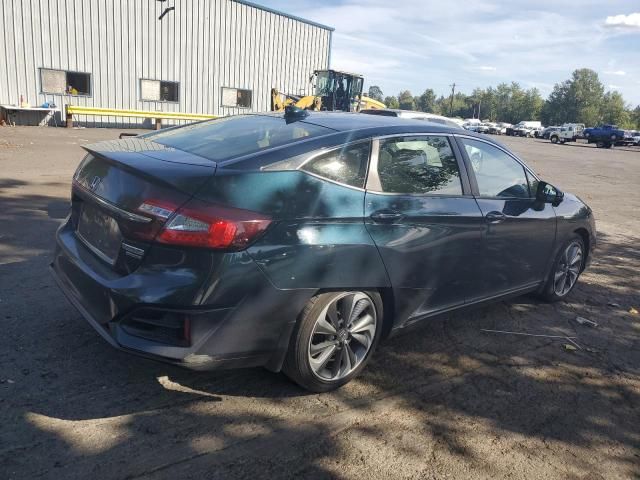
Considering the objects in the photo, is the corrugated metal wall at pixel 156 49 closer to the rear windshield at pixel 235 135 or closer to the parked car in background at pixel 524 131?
the rear windshield at pixel 235 135

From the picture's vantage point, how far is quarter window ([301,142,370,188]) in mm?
3066

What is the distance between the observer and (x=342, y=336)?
325 centimetres

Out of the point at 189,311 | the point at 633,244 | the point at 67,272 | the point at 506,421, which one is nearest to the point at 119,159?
the point at 67,272

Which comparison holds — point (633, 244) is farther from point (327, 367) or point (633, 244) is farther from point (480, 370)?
point (327, 367)

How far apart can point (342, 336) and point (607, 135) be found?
51.8m

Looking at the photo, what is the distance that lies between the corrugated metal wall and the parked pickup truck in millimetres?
28277

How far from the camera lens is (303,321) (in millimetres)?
2982

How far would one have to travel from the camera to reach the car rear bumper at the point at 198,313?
266cm

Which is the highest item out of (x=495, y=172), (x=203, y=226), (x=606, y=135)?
(x=495, y=172)

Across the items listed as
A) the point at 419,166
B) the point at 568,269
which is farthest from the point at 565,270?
the point at 419,166

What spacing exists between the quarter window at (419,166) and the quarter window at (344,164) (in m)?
0.14

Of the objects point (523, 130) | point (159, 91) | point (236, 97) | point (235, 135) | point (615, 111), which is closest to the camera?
point (235, 135)

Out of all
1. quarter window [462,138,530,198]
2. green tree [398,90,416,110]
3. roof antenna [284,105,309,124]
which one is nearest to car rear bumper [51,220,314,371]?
roof antenna [284,105,309,124]

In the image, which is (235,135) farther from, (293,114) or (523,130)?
(523,130)
